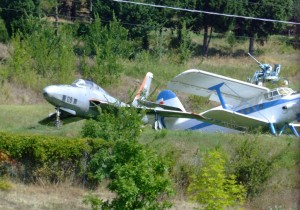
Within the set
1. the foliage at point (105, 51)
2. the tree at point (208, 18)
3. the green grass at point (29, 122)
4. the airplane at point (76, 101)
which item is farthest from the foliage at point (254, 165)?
the tree at point (208, 18)

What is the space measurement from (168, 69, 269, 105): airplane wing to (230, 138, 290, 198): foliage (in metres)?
6.37

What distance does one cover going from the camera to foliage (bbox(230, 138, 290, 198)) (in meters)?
25.1

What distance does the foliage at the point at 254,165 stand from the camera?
82.2 ft

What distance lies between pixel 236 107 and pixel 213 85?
1362 mm

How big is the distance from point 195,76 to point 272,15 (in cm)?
2876

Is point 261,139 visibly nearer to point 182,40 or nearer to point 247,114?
point 247,114

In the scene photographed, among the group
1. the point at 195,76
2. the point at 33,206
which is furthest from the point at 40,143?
the point at 195,76

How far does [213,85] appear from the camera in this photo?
3253 cm

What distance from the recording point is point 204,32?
202 feet

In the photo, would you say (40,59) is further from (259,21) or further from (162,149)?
(162,149)

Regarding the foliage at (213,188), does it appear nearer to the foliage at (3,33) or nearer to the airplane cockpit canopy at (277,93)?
the airplane cockpit canopy at (277,93)

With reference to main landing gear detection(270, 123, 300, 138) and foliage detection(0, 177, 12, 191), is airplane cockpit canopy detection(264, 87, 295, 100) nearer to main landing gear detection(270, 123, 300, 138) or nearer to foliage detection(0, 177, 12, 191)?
main landing gear detection(270, 123, 300, 138)

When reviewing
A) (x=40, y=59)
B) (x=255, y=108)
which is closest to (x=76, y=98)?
(x=255, y=108)

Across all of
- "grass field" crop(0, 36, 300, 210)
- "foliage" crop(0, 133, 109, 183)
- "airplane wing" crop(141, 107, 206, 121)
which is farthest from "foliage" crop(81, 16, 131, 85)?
"foliage" crop(0, 133, 109, 183)
